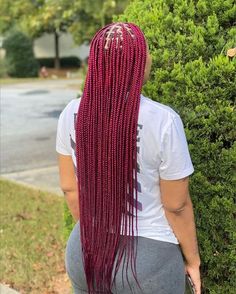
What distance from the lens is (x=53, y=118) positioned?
49.4ft

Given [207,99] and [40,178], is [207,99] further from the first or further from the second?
[40,178]

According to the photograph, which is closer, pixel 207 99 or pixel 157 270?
pixel 157 270

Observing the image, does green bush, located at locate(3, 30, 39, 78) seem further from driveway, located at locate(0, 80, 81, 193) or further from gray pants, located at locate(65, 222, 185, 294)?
gray pants, located at locate(65, 222, 185, 294)

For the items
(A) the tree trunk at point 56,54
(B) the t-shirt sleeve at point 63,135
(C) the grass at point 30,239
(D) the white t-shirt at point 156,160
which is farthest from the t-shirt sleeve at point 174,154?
(A) the tree trunk at point 56,54

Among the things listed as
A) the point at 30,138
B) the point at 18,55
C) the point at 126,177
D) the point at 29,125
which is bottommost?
the point at 18,55

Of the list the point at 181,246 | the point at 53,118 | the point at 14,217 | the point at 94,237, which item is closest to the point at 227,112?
the point at 181,246

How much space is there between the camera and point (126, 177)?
2023mm

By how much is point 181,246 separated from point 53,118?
43.0ft

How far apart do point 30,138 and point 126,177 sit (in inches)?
384

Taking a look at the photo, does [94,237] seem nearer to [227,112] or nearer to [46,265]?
[227,112]

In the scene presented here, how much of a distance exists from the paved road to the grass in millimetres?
2067

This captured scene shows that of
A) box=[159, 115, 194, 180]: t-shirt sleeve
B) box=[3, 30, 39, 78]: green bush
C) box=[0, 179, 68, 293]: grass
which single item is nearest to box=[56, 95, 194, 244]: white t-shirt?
box=[159, 115, 194, 180]: t-shirt sleeve

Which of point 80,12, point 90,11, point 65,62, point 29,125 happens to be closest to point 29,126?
point 29,125

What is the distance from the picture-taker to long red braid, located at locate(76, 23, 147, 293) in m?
1.98
